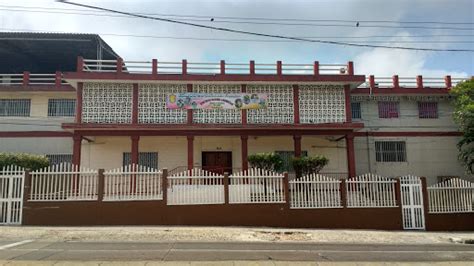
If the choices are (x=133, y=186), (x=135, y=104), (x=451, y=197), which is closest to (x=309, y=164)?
(x=451, y=197)

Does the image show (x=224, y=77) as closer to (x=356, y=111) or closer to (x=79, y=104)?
(x=79, y=104)

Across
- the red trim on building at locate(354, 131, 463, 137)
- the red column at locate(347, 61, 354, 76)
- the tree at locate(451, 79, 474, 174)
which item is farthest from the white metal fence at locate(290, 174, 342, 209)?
the tree at locate(451, 79, 474, 174)

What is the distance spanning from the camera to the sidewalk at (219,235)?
36.3 feet

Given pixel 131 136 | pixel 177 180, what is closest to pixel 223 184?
pixel 177 180

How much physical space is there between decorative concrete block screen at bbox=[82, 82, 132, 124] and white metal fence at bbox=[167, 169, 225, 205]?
6558 mm

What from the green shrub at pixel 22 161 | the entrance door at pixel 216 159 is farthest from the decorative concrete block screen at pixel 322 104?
the green shrub at pixel 22 161

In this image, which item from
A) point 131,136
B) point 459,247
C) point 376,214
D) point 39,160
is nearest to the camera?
point 459,247

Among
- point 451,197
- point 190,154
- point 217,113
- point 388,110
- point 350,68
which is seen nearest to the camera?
point 451,197

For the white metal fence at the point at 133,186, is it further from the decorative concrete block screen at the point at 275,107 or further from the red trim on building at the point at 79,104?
the decorative concrete block screen at the point at 275,107

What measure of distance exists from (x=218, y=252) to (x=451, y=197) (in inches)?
399

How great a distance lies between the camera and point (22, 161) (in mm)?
14977

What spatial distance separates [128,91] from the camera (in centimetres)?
1920

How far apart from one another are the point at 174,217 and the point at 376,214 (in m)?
7.21

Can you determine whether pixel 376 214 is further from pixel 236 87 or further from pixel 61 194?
pixel 61 194
